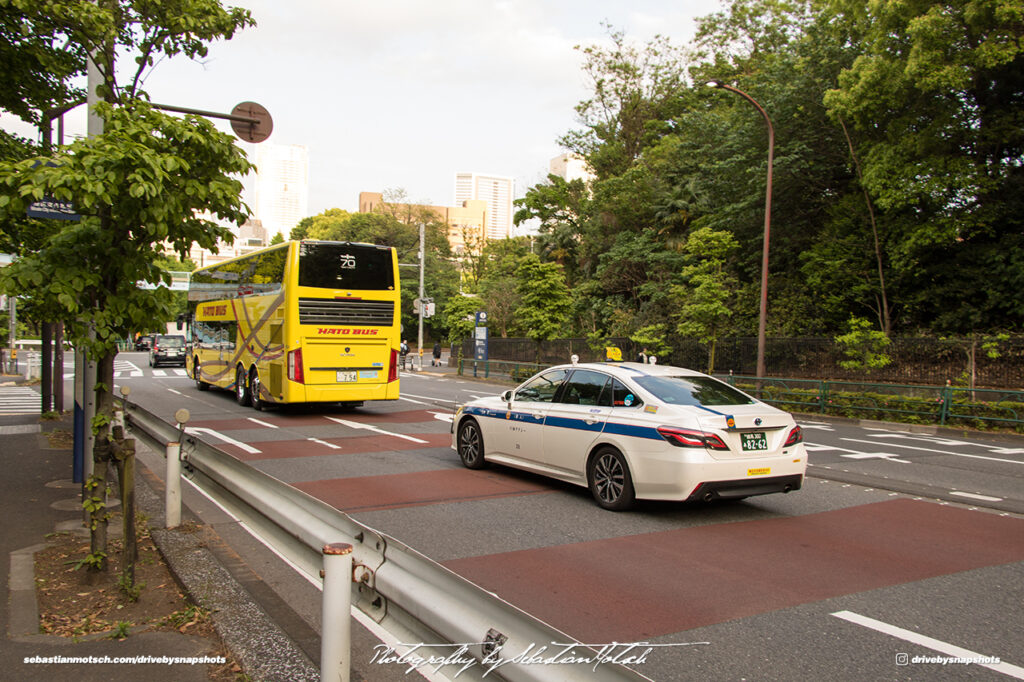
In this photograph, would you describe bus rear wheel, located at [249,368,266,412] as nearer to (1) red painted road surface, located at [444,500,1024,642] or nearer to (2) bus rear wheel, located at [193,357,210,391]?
(2) bus rear wheel, located at [193,357,210,391]

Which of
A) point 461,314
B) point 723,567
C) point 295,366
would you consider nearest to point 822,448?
point 723,567

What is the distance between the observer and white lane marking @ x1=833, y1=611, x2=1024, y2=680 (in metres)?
4.12

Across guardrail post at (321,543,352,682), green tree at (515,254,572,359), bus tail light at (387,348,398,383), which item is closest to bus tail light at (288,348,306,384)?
bus tail light at (387,348,398,383)

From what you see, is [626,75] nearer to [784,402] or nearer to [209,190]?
[784,402]

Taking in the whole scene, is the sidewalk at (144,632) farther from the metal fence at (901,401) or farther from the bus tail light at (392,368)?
the metal fence at (901,401)

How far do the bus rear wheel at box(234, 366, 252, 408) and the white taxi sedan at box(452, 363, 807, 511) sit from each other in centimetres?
1171

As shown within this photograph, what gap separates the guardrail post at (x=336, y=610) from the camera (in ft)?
9.76

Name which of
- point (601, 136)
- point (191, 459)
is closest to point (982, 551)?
point (191, 459)

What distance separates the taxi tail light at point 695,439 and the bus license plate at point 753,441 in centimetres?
24

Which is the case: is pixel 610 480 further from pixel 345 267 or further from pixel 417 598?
pixel 345 267

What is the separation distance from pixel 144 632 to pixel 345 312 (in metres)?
12.3

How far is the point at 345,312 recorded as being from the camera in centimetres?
1639

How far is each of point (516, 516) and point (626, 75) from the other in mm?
45715

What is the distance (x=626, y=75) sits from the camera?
4838cm
